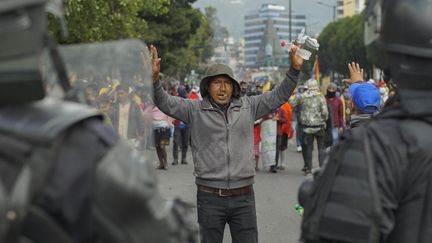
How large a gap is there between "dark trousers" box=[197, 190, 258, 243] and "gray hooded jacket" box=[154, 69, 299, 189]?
0.11 m

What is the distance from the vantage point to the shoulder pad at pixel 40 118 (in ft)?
7.25

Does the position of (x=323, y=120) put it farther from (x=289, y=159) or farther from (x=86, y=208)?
(x=86, y=208)

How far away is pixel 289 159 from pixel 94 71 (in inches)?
590

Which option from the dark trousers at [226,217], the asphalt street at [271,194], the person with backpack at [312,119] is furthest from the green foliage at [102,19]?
the dark trousers at [226,217]

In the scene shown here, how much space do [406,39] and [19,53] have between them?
1.41m

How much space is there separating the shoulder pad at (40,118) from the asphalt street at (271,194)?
14.3 ft

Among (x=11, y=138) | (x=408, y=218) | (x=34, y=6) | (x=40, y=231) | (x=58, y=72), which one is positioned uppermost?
(x=34, y=6)

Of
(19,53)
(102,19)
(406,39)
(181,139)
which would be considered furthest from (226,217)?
(102,19)

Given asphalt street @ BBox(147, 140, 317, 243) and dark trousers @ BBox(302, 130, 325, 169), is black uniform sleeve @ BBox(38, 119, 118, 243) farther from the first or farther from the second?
dark trousers @ BBox(302, 130, 325, 169)

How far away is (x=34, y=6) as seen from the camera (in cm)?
226

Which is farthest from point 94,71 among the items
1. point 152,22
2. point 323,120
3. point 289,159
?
point 152,22

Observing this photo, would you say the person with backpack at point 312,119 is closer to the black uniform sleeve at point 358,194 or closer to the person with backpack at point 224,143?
the person with backpack at point 224,143

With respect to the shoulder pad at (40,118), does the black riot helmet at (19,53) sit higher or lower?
higher

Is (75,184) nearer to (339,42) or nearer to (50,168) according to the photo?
(50,168)
